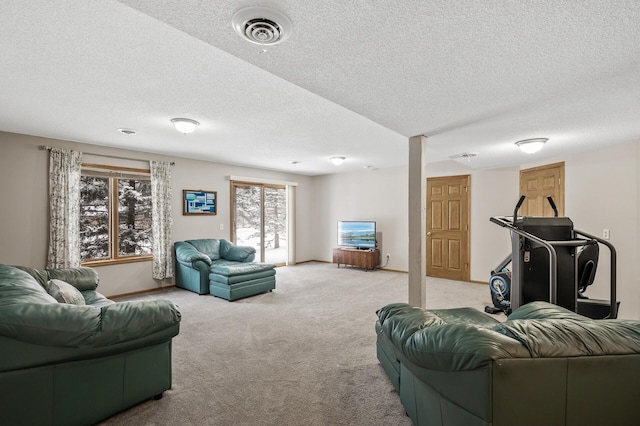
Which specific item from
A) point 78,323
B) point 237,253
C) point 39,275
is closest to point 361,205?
point 237,253

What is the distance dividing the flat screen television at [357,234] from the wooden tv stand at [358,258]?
18 cm

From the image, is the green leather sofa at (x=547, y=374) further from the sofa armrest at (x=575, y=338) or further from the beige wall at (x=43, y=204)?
the beige wall at (x=43, y=204)

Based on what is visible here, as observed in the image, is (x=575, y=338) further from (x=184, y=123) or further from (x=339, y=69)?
(x=184, y=123)

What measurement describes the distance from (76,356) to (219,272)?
313cm

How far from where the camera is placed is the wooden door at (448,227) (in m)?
6.32

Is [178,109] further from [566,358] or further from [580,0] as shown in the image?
[566,358]

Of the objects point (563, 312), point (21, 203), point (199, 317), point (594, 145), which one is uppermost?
point (594, 145)

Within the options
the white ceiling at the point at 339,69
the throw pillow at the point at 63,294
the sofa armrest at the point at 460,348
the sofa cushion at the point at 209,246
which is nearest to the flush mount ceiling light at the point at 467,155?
the white ceiling at the point at 339,69

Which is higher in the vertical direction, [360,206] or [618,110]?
[618,110]

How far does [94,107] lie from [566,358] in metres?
4.16

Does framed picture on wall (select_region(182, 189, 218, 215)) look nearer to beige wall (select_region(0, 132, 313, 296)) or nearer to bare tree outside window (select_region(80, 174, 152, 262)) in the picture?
beige wall (select_region(0, 132, 313, 296))

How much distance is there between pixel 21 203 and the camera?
4219 millimetres

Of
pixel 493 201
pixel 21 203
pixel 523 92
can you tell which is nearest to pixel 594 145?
pixel 493 201

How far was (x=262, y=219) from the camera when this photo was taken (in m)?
7.50
